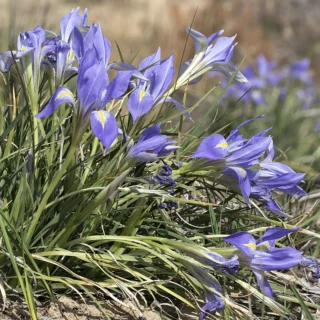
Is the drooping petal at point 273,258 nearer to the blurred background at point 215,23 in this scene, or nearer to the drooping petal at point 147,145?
the drooping petal at point 147,145

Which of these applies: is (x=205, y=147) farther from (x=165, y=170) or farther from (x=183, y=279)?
(x=183, y=279)

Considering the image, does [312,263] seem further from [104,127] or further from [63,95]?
[63,95]

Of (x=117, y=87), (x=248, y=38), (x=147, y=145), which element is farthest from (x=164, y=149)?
(x=248, y=38)

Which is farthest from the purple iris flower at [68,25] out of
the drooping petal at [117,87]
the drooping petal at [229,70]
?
the drooping petal at [229,70]

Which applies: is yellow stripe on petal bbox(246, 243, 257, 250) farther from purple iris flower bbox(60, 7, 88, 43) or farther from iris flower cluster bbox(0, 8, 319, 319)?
purple iris flower bbox(60, 7, 88, 43)

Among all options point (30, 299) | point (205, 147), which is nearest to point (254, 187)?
point (205, 147)
